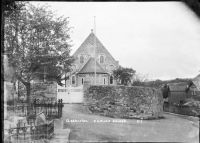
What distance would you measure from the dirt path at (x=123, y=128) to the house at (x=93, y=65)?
0.56ft

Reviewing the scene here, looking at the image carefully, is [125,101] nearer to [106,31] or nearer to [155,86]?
[155,86]

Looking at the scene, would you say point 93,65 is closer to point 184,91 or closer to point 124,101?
point 124,101

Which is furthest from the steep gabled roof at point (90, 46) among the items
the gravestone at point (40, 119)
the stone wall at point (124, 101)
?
the gravestone at point (40, 119)

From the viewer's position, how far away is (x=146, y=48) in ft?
4.71

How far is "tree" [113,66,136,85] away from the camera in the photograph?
1.43m

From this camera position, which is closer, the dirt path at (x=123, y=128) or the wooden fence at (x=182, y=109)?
the dirt path at (x=123, y=128)

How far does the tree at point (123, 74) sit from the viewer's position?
1.43 m

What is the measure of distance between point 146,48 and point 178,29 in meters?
0.22

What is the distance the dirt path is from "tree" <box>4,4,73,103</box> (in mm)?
263

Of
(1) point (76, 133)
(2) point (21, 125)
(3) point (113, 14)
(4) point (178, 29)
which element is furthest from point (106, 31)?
(2) point (21, 125)

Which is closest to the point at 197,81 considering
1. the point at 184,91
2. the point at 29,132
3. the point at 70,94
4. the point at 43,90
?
the point at 184,91

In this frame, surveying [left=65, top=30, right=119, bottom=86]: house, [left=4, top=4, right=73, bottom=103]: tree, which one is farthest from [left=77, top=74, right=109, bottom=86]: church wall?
[left=4, top=4, right=73, bottom=103]: tree

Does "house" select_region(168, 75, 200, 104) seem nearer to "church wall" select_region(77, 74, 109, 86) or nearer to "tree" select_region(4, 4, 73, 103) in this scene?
"church wall" select_region(77, 74, 109, 86)

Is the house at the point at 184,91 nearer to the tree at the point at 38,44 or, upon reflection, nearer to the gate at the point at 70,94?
the gate at the point at 70,94
